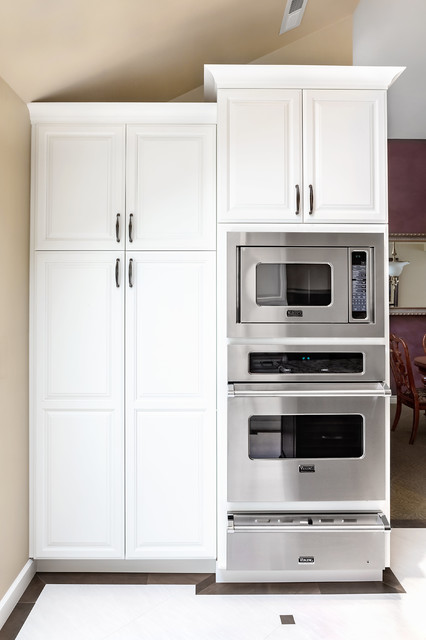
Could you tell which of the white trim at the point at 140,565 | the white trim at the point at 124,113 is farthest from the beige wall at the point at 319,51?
the white trim at the point at 140,565

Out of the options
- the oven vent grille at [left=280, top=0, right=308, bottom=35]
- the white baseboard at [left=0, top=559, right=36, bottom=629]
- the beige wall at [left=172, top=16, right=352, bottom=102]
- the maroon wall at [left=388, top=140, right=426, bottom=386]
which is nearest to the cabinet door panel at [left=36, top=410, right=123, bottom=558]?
the white baseboard at [left=0, top=559, right=36, bottom=629]

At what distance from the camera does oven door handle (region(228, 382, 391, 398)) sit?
Result: 2152 millimetres

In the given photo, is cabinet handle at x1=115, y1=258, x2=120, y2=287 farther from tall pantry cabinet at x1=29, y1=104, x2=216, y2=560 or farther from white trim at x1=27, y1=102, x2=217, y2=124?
white trim at x1=27, y1=102, x2=217, y2=124

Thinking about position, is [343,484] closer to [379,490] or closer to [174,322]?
[379,490]

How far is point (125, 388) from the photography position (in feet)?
7.48

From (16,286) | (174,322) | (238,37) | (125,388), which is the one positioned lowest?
(125,388)

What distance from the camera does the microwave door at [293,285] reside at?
2168 millimetres

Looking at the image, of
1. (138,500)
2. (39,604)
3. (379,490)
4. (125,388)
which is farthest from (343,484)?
(39,604)

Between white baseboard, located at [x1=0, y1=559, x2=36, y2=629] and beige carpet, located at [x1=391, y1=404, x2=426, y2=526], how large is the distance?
211cm

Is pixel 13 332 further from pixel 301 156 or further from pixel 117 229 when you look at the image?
pixel 301 156

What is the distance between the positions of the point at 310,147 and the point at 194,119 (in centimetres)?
58

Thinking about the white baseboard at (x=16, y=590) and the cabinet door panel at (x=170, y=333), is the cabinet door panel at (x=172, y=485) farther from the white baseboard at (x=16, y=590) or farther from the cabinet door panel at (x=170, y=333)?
the white baseboard at (x=16, y=590)

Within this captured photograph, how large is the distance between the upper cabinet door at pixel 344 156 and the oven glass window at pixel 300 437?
37.0 inches

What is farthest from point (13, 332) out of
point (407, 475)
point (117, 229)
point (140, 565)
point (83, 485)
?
point (407, 475)
